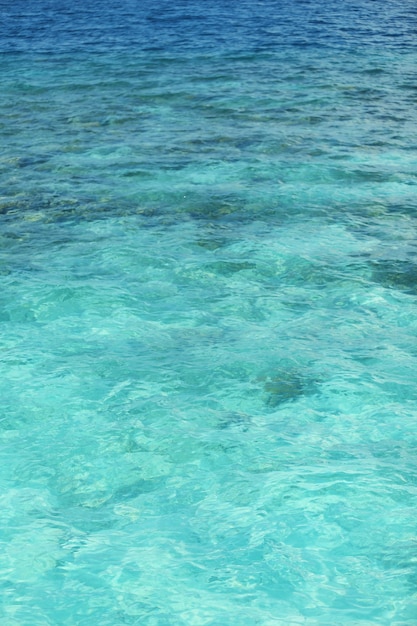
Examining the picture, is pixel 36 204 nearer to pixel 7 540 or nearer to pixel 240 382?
pixel 240 382

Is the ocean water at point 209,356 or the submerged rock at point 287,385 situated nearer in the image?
the ocean water at point 209,356

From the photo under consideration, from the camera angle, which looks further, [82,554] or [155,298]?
[155,298]

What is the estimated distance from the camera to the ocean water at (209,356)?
6945 mm

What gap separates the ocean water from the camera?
6.95m

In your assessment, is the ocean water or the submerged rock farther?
the submerged rock

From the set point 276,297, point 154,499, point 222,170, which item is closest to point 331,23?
point 222,170

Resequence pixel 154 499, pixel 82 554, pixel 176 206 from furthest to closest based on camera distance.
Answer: pixel 176 206
pixel 154 499
pixel 82 554

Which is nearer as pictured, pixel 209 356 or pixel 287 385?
pixel 287 385

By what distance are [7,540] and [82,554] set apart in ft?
2.36

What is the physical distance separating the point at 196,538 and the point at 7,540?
1.67 meters

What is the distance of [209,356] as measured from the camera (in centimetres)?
976

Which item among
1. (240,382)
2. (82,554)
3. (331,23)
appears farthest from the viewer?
(331,23)

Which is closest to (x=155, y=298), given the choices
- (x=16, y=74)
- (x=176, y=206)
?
(x=176, y=206)

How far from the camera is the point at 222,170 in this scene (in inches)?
593
